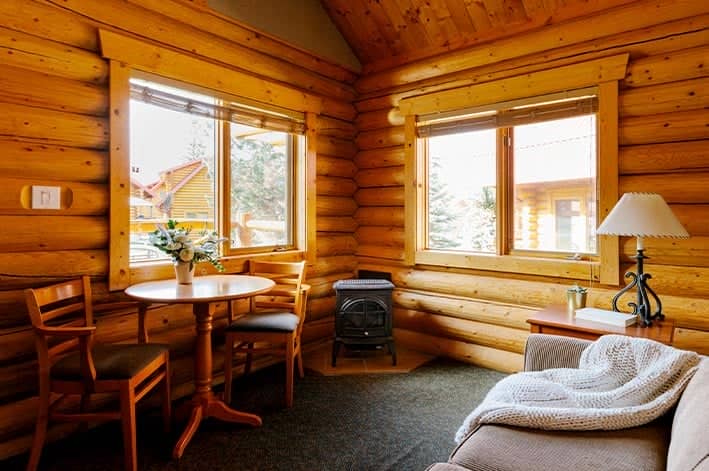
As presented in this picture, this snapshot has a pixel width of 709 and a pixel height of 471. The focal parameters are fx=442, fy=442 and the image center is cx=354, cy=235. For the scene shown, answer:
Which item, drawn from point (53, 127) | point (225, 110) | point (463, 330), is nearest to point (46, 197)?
point (53, 127)

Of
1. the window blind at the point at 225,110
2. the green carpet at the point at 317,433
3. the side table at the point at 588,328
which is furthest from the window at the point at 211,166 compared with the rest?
the side table at the point at 588,328

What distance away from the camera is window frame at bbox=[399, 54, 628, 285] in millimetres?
3033

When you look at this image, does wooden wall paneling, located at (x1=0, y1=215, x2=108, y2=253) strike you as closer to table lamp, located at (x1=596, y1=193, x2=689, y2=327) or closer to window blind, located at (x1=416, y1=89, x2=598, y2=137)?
window blind, located at (x1=416, y1=89, x2=598, y2=137)

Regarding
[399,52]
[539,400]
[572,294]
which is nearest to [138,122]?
[399,52]

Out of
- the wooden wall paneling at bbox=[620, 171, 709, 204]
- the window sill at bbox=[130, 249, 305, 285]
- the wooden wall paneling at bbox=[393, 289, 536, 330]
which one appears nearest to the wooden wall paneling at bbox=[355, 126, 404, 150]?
the window sill at bbox=[130, 249, 305, 285]

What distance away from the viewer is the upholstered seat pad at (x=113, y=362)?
6.88 feet

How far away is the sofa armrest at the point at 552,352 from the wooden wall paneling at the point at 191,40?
2850mm

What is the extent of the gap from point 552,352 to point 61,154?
111 inches

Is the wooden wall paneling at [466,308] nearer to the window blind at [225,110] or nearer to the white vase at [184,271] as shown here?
the window blind at [225,110]

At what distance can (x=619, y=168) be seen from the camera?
3.03m

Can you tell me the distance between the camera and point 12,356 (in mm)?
2357

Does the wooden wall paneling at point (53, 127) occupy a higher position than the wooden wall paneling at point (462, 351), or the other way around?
the wooden wall paneling at point (53, 127)

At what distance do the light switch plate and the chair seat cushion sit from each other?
1256 mm

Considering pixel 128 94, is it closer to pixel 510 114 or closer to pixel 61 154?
pixel 61 154
